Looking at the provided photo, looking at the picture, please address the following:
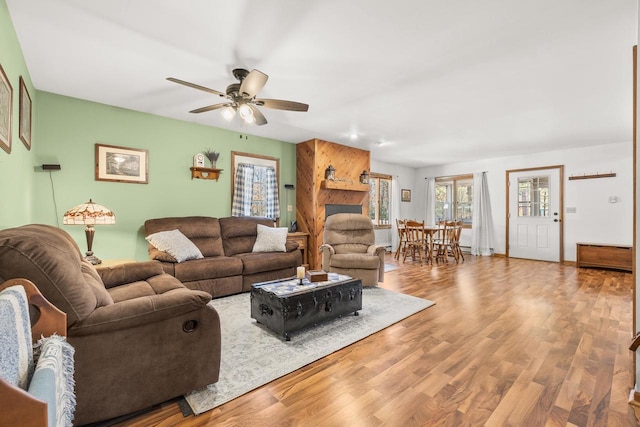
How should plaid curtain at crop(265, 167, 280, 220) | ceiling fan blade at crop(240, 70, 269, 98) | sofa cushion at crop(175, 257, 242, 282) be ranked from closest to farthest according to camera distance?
1. ceiling fan blade at crop(240, 70, 269, 98)
2. sofa cushion at crop(175, 257, 242, 282)
3. plaid curtain at crop(265, 167, 280, 220)

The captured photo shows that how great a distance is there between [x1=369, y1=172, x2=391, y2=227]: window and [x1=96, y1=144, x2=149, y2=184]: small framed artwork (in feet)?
16.1

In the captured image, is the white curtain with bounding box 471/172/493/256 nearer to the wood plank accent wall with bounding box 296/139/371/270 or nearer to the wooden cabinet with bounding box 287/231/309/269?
the wood plank accent wall with bounding box 296/139/371/270

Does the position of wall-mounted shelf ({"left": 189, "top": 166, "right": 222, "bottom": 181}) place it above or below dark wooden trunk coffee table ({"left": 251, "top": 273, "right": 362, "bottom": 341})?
above

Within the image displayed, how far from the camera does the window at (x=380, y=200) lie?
733 cm

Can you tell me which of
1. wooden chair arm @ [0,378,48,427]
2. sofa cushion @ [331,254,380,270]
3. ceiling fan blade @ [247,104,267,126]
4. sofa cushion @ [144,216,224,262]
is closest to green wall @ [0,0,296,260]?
sofa cushion @ [144,216,224,262]

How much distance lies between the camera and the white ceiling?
1.95 m

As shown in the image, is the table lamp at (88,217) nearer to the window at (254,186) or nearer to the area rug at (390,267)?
the window at (254,186)

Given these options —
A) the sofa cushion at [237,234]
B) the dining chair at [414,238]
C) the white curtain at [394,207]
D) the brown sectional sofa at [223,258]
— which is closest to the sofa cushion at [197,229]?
the brown sectional sofa at [223,258]

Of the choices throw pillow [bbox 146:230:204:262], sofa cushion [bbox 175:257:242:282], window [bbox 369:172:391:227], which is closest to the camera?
sofa cushion [bbox 175:257:242:282]

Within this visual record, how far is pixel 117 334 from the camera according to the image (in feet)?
4.85

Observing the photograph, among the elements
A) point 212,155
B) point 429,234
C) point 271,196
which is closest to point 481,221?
point 429,234

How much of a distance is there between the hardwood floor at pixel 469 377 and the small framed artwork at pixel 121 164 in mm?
3178

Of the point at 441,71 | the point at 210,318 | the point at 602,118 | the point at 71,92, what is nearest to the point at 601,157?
the point at 602,118

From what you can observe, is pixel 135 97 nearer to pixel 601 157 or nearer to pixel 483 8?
pixel 483 8
